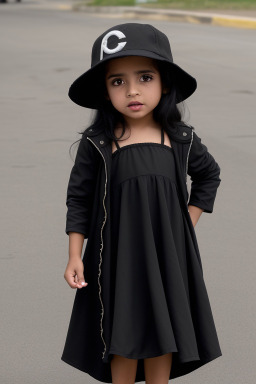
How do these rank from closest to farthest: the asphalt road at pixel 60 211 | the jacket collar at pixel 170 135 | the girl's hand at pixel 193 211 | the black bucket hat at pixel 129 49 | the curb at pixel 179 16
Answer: the black bucket hat at pixel 129 49 < the jacket collar at pixel 170 135 < the girl's hand at pixel 193 211 < the asphalt road at pixel 60 211 < the curb at pixel 179 16

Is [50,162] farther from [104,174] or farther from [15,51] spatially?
[15,51]

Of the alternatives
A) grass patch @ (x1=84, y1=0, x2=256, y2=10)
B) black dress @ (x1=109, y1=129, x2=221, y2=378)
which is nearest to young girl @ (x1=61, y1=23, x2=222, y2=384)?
black dress @ (x1=109, y1=129, x2=221, y2=378)

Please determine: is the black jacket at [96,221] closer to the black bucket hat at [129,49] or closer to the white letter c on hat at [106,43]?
the black bucket hat at [129,49]

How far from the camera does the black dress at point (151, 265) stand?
10.3ft

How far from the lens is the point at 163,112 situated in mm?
3285

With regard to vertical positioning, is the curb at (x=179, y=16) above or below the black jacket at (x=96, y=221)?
below

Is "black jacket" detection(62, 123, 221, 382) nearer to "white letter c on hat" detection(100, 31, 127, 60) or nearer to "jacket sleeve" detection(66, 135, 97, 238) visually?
"jacket sleeve" detection(66, 135, 97, 238)

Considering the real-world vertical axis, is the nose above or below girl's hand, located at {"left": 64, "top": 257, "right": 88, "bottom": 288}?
above

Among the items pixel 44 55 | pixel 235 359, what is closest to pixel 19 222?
pixel 235 359

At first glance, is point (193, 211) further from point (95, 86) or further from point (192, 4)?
point (192, 4)

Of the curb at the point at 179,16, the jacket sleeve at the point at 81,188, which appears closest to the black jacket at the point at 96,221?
the jacket sleeve at the point at 81,188

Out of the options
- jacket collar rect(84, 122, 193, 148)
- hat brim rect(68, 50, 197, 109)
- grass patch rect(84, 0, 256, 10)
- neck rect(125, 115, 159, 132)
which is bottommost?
grass patch rect(84, 0, 256, 10)

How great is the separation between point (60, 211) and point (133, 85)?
3478 millimetres

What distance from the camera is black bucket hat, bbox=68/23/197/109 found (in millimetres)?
3141
